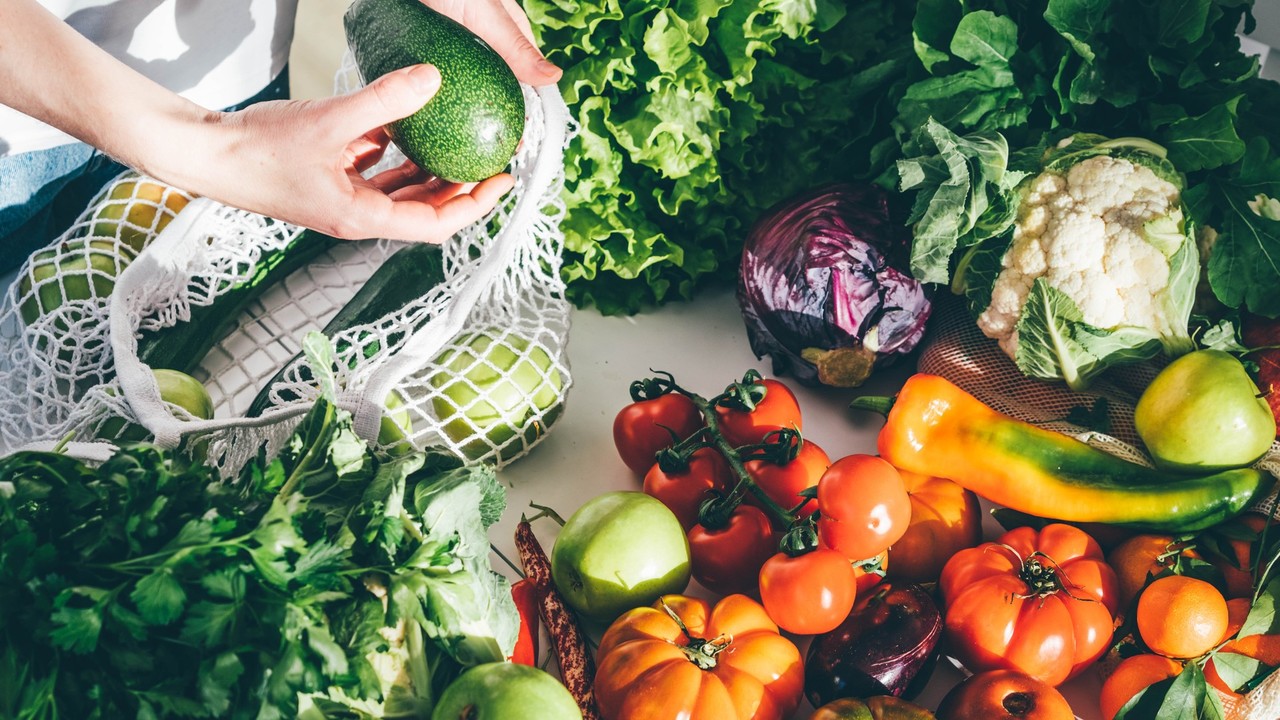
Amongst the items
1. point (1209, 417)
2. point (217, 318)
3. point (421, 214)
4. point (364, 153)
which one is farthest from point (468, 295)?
point (1209, 417)

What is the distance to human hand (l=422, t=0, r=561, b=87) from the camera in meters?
1.00

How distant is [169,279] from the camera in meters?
1.07

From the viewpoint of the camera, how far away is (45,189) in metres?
1.17

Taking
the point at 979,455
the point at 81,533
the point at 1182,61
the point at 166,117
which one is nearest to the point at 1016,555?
the point at 979,455

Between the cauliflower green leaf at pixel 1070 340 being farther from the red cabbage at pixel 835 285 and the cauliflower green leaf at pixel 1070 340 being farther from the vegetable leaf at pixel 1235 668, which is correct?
the vegetable leaf at pixel 1235 668

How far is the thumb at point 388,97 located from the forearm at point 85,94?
16 centimetres

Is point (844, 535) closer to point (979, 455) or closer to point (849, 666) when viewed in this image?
point (849, 666)

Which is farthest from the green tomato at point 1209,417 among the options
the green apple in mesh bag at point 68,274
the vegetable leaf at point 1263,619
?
the green apple in mesh bag at point 68,274

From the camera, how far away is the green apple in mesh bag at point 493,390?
39.8 inches

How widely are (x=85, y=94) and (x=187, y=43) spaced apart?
1.40 ft

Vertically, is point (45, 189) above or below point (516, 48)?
below

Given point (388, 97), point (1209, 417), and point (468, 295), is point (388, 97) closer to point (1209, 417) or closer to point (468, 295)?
point (468, 295)

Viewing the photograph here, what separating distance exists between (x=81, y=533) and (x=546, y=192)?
0.63 m

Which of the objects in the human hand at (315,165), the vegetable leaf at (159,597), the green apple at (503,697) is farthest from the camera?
the human hand at (315,165)
